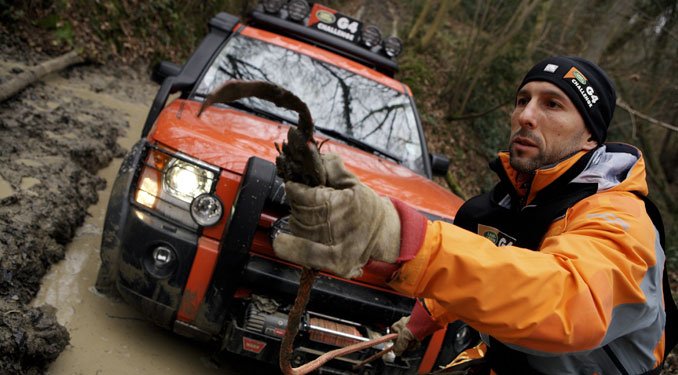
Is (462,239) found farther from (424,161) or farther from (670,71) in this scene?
(670,71)

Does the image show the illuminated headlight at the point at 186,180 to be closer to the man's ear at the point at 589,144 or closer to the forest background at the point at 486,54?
the man's ear at the point at 589,144

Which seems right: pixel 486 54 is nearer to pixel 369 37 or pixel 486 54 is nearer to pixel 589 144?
pixel 369 37

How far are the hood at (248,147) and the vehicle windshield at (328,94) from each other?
0.97 feet

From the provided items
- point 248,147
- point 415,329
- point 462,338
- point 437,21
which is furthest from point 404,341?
point 437,21

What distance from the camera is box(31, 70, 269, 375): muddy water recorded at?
2818 mm

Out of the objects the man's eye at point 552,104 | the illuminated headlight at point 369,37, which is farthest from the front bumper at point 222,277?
the illuminated headlight at point 369,37

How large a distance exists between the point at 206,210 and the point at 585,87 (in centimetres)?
188

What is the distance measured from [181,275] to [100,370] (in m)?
0.67

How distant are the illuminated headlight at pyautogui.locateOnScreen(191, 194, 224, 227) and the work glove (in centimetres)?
111

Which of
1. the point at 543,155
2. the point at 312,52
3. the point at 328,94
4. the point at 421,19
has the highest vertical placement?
the point at 543,155

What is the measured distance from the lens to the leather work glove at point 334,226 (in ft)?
4.26

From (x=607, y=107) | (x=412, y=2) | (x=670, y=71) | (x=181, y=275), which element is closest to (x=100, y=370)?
(x=181, y=275)

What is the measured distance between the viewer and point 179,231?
2.73 metres

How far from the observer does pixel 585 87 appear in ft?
6.81
